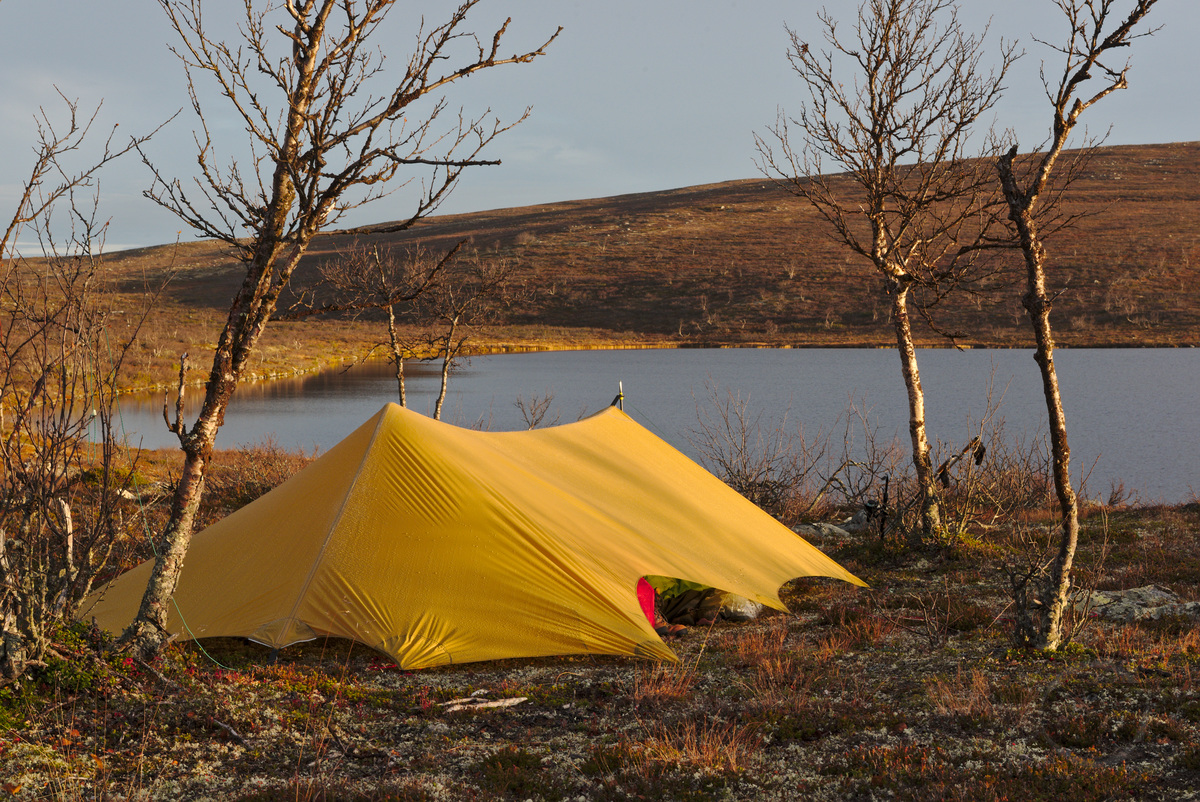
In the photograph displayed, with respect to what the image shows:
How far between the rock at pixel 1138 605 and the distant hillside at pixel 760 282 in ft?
126

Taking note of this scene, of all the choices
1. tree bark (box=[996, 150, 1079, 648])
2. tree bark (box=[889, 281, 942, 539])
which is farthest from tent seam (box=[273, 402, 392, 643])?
tree bark (box=[889, 281, 942, 539])

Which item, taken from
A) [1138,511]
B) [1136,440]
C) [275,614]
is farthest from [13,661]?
[1136,440]

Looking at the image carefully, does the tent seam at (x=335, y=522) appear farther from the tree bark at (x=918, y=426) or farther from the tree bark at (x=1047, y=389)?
the tree bark at (x=918, y=426)

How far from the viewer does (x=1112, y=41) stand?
20.4ft

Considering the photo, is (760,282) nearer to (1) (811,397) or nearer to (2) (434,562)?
(1) (811,397)

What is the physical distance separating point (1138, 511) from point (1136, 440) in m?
10.7

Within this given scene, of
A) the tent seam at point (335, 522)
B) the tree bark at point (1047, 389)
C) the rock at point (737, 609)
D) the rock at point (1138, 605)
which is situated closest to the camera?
the tree bark at point (1047, 389)

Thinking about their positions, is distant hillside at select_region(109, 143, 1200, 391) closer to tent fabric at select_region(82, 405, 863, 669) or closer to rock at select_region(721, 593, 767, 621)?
tent fabric at select_region(82, 405, 863, 669)

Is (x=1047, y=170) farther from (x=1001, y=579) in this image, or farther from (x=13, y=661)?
(x=13, y=661)

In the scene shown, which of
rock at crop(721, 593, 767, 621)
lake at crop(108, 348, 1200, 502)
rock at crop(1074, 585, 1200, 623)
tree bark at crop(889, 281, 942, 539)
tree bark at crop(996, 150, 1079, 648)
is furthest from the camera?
lake at crop(108, 348, 1200, 502)

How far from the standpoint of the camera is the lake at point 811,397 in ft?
72.8

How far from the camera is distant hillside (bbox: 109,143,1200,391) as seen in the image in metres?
56.9

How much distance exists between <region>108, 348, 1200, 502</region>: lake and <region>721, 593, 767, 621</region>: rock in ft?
25.6

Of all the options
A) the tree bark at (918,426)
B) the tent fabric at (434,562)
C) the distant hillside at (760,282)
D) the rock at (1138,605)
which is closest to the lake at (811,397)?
the tree bark at (918,426)
